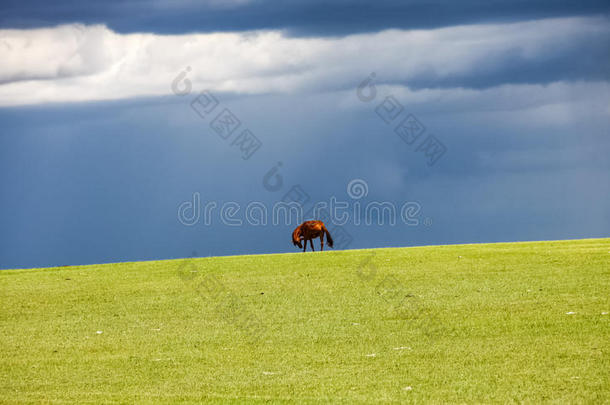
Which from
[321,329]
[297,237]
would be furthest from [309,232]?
[321,329]

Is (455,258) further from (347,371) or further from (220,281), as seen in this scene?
(347,371)

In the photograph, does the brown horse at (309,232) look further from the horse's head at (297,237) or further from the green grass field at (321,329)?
the green grass field at (321,329)

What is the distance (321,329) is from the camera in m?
14.9

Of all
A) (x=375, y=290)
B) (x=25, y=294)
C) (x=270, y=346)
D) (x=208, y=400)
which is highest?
(x=25, y=294)

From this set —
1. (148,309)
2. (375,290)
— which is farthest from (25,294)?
(375,290)

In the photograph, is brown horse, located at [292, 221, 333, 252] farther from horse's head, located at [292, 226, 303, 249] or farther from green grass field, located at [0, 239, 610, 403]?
green grass field, located at [0, 239, 610, 403]

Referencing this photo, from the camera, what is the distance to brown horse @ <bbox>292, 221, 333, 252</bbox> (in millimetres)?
27281

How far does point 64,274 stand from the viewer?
81.4 feet

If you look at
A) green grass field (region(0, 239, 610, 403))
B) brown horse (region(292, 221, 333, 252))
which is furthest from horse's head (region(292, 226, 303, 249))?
green grass field (region(0, 239, 610, 403))

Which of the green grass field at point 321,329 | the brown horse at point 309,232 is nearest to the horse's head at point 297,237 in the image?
the brown horse at point 309,232

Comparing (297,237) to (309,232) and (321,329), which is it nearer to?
(309,232)

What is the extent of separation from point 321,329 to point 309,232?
12.5 metres

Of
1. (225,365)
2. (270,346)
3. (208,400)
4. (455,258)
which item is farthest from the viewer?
(455,258)

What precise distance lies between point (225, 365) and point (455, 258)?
12512mm
